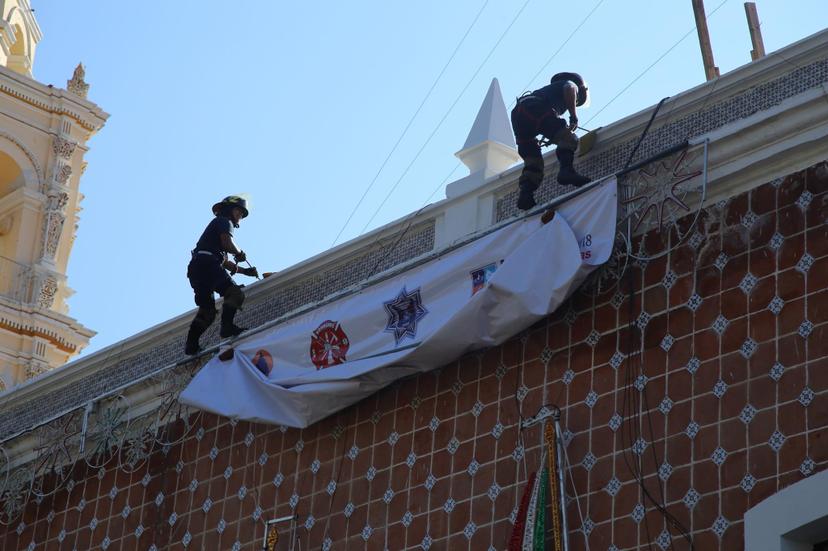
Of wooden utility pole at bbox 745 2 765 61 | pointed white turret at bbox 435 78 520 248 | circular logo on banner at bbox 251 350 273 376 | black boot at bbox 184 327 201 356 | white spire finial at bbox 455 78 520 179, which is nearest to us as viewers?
pointed white turret at bbox 435 78 520 248

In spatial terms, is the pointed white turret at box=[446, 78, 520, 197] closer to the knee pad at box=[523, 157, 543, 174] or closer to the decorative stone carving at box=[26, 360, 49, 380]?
the knee pad at box=[523, 157, 543, 174]

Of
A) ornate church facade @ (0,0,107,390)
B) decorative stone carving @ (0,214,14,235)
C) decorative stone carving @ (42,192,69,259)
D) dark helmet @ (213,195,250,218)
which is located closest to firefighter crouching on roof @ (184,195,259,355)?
dark helmet @ (213,195,250,218)

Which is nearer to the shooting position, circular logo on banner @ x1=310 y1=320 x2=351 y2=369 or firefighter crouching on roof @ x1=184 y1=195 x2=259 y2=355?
circular logo on banner @ x1=310 y1=320 x2=351 y2=369

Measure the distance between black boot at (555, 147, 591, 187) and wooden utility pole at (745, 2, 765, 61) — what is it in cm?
643

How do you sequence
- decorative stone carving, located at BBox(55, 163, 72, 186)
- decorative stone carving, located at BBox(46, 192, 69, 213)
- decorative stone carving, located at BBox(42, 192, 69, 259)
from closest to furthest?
decorative stone carving, located at BBox(42, 192, 69, 259) < decorative stone carving, located at BBox(46, 192, 69, 213) < decorative stone carving, located at BBox(55, 163, 72, 186)

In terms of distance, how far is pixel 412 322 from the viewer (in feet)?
40.6

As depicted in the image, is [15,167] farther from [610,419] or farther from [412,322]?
[610,419]

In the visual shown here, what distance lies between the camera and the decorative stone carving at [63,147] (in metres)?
29.0

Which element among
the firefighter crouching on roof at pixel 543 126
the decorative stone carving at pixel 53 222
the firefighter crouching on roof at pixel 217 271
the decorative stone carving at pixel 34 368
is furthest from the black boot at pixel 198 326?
the decorative stone carving at pixel 53 222

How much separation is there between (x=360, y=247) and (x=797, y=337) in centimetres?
429

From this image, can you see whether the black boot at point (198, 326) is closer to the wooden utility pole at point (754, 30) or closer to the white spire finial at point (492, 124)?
the white spire finial at point (492, 124)

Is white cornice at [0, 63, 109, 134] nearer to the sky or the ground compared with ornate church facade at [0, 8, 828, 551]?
nearer to the sky

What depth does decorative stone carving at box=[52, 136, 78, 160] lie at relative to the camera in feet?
95.3

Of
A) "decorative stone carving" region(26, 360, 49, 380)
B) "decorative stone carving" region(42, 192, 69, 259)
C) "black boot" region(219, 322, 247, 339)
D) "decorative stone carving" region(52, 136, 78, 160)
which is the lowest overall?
"black boot" region(219, 322, 247, 339)
